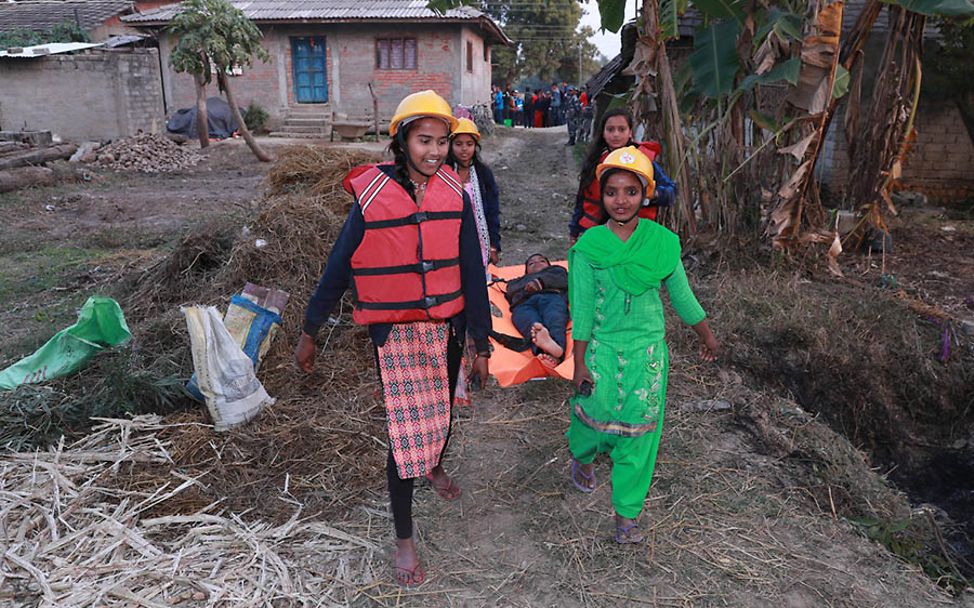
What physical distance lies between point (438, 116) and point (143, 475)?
2183mm

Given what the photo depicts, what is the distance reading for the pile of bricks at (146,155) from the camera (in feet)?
48.1

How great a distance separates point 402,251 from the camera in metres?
2.54

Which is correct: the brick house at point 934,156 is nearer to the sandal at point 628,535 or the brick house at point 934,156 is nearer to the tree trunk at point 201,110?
the sandal at point 628,535

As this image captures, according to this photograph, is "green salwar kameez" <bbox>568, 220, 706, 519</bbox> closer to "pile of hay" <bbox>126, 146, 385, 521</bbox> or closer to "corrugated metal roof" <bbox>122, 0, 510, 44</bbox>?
"pile of hay" <bbox>126, 146, 385, 521</bbox>

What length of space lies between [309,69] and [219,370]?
1841 centimetres

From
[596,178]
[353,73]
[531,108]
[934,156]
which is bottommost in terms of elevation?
[934,156]

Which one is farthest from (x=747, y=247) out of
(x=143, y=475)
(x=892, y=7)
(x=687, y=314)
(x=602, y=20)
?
(x=143, y=475)

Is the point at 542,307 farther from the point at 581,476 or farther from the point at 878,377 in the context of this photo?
the point at 878,377

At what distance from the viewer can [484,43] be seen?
24109 millimetres

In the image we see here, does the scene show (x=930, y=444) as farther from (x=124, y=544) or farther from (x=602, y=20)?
(x=124, y=544)

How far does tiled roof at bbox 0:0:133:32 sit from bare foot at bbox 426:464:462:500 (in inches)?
885

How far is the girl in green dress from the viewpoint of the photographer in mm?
2760

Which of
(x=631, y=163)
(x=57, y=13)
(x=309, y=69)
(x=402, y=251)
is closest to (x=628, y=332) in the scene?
(x=631, y=163)

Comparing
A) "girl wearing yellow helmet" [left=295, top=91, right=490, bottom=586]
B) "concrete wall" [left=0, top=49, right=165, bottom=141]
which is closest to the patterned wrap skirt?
"girl wearing yellow helmet" [left=295, top=91, right=490, bottom=586]
